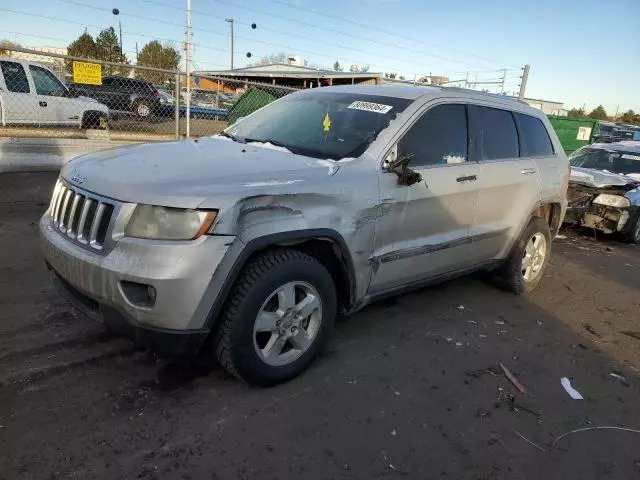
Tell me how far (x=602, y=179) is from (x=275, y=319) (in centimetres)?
719

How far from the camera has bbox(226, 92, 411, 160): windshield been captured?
3.44 meters

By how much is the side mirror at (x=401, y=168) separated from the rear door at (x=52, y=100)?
875 cm

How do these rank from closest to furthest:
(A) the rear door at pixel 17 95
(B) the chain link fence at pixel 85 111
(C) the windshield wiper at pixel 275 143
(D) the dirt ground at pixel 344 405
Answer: (D) the dirt ground at pixel 344 405 → (C) the windshield wiper at pixel 275 143 → (B) the chain link fence at pixel 85 111 → (A) the rear door at pixel 17 95

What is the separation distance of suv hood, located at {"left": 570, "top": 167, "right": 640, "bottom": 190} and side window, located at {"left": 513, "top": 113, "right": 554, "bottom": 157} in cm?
349

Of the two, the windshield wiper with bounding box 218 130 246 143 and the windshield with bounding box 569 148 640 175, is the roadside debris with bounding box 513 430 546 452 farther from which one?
the windshield with bounding box 569 148 640 175

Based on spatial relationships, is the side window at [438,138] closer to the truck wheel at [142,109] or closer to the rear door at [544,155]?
the rear door at [544,155]

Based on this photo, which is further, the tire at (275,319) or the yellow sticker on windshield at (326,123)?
the yellow sticker on windshield at (326,123)

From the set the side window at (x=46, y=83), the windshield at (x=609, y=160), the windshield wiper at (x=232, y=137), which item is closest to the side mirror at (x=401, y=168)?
the windshield wiper at (x=232, y=137)

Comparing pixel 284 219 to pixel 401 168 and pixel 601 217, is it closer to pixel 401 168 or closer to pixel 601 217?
pixel 401 168

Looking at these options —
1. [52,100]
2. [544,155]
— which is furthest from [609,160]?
[52,100]

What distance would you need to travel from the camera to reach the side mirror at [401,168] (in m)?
3.28

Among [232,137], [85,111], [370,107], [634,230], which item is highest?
[370,107]

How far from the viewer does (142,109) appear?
1253 cm

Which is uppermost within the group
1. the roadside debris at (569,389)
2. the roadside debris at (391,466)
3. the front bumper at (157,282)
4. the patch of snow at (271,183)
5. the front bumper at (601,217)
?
the patch of snow at (271,183)
